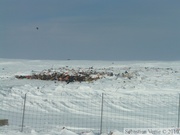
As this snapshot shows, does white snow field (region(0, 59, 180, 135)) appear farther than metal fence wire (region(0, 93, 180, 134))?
No

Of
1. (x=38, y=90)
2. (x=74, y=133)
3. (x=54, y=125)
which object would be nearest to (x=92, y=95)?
(x=38, y=90)

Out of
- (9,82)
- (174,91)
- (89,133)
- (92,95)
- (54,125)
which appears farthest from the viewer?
(9,82)

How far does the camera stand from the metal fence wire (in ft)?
44.9

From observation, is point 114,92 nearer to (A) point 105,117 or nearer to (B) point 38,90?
(B) point 38,90

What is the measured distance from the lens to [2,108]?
53.1 ft

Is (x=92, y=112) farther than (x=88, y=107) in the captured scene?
No

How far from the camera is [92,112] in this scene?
627 inches

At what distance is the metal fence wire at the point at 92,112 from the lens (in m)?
13.7

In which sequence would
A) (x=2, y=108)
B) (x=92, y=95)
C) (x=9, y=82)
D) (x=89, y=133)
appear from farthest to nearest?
(x=9, y=82) < (x=92, y=95) < (x=2, y=108) < (x=89, y=133)

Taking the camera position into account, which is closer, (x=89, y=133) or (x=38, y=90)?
(x=89, y=133)

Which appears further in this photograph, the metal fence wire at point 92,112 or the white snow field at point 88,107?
the metal fence wire at point 92,112

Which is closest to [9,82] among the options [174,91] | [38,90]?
[38,90]

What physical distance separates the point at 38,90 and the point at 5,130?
25.7ft

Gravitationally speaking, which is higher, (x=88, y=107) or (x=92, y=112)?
(x=88, y=107)
